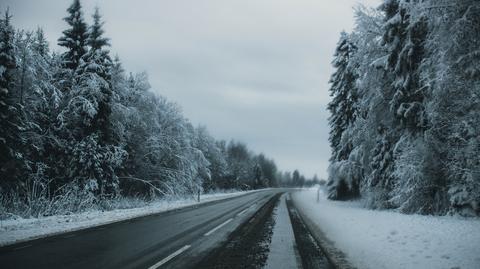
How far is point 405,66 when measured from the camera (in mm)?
16141

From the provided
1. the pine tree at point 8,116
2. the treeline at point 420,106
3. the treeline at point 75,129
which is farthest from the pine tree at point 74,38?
the treeline at point 420,106

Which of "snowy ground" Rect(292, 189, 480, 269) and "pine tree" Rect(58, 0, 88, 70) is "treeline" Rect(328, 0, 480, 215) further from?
"pine tree" Rect(58, 0, 88, 70)

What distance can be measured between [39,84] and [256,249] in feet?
56.1

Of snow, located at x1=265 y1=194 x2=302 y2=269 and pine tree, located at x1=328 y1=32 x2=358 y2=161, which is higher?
pine tree, located at x1=328 y1=32 x2=358 y2=161

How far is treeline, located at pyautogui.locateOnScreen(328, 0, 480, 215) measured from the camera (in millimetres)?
8320

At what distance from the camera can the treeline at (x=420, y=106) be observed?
832cm

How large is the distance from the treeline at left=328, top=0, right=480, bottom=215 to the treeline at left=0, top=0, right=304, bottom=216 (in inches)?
591

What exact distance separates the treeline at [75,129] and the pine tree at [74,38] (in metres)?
0.06

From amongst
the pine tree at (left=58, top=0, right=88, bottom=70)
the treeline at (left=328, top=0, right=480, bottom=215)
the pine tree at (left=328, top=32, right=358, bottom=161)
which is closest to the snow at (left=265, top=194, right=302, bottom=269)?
the treeline at (left=328, top=0, right=480, bottom=215)

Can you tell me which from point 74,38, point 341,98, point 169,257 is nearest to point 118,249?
point 169,257

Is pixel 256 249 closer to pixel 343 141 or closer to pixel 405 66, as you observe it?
pixel 405 66

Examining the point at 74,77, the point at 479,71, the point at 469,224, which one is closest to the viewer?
the point at 479,71

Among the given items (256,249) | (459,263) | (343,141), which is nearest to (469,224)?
(459,263)

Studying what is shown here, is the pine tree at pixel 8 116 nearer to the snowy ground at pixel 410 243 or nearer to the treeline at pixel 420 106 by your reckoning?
the snowy ground at pixel 410 243
